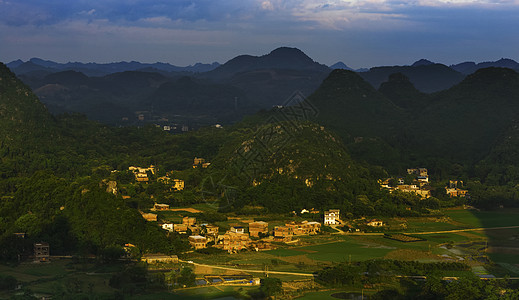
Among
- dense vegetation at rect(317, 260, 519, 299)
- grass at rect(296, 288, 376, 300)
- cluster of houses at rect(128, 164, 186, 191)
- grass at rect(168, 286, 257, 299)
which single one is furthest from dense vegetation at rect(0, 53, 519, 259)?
dense vegetation at rect(317, 260, 519, 299)

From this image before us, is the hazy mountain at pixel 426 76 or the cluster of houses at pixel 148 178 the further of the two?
the hazy mountain at pixel 426 76

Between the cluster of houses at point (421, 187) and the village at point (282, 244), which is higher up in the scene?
the cluster of houses at point (421, 187)

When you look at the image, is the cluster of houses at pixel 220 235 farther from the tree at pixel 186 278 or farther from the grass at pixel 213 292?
the grass at pixel 213 292

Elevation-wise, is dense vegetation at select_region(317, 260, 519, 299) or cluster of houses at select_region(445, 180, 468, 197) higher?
cluster of houses at select_region(445, 180, 468, 197)

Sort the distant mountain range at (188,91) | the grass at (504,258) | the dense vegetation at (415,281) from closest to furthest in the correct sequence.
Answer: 1. the dense vegetation at (415,281)
2. the grass at (504,258)
3. the distant mountain range at (188,91)

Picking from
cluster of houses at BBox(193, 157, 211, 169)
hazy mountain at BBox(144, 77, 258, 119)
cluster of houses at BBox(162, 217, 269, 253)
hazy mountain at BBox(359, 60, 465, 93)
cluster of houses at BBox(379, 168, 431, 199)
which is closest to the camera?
cluster of houses at BBox(162, 217, 269, 253)

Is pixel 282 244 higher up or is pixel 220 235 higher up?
pixel 220 235

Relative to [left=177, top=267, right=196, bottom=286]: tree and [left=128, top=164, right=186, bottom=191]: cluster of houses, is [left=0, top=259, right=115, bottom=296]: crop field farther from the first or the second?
[left=128, top=164, right=186, bottom=191]: cluster of houses

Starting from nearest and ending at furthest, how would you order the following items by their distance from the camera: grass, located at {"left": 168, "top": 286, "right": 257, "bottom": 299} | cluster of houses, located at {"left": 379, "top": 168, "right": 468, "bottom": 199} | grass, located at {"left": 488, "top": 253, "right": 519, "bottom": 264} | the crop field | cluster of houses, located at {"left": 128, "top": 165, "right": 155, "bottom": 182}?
grass, located at {"left": 168, "top": 286, "right": 257, "bottom": 299} < the crop field < grass, located at {"left": 488, "top": 253, "right": 519, "bottom": 264} < cluster of houses, located at {"left": 379, "top": 168, "right": 468, "bottom": 199} < cluster of houses, located at {"left": 128, "top": 165, "right": 155, "bottom": 182}

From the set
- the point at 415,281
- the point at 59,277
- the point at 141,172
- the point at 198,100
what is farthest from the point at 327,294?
the point at 198,100

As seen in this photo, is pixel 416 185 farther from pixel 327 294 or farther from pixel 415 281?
pixel 327 294

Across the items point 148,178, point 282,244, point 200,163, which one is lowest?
point 282,244

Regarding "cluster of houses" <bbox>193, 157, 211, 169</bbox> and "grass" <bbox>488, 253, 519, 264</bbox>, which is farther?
"cluster of houses" <bbox>193, 157, 211, 169</bbox>

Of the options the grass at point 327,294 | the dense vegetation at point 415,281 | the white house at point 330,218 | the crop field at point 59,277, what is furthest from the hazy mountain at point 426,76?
the crop field at point 59,277
